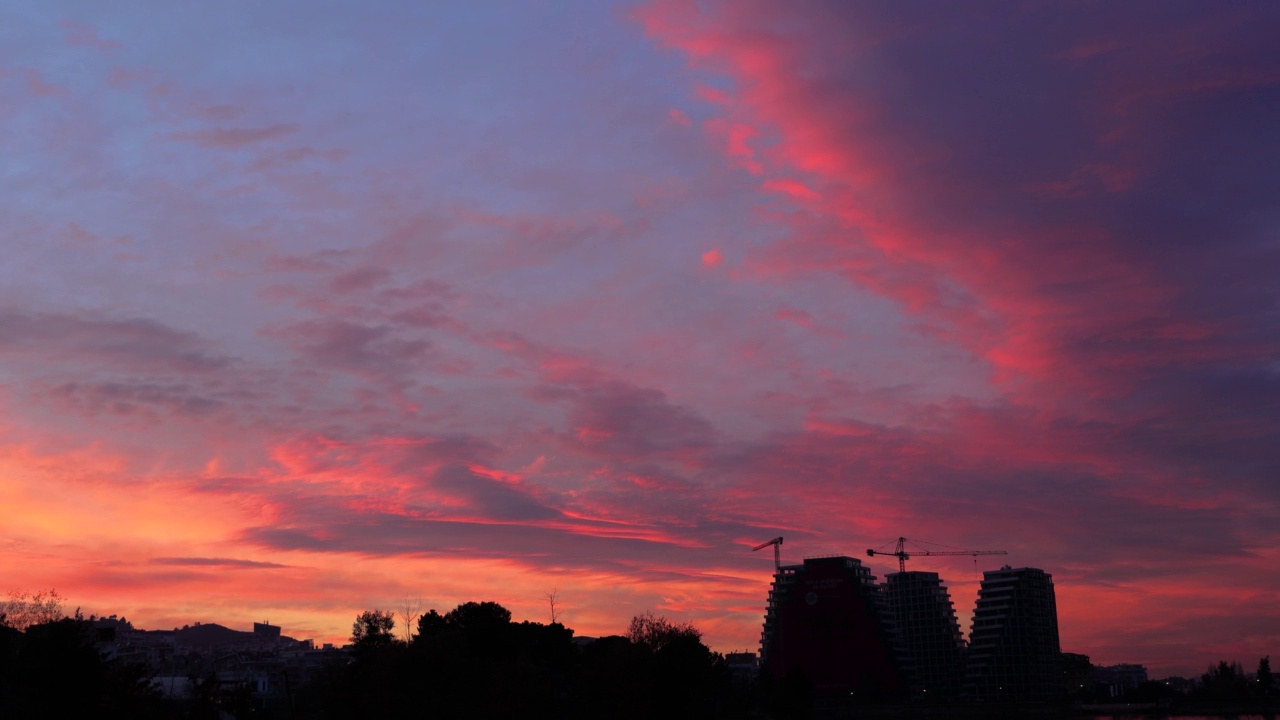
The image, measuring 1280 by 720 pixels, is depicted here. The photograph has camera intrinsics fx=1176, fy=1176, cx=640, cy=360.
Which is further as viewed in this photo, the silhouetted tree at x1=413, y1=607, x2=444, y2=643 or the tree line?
the silhouetted tree at x1=413, y1=607, x2=444, y2=643

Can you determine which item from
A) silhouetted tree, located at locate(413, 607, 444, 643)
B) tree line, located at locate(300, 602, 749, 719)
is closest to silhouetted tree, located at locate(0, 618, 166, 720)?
tree line, located at locate(300, 602, 749, 719)

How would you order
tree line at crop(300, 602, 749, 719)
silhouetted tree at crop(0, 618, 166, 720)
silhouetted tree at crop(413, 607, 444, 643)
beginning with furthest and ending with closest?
1. silhouetted tree at crop(413, 607, 444, 643)
2. tree line at crop(300, 602, 749, 719)
3. silhouetted tree at crop(0, 618, 166, 720)

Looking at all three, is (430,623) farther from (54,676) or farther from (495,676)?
(54,676)

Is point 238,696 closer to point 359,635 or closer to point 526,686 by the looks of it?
point 359,635

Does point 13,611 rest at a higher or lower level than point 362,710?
higher

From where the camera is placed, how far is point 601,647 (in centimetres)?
17200

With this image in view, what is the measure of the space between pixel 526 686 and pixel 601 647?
190 feet

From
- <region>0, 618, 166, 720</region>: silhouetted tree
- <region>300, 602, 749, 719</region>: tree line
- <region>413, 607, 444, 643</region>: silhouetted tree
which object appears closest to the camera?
<region>0, 618, 166, 720</region>: silhouetted tree

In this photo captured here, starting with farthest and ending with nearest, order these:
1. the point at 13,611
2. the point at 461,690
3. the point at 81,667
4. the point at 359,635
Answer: the point at 359,635
the point at 461,690
the point at 13,611
the point at 81,667

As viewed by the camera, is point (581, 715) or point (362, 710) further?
point (581, 715)

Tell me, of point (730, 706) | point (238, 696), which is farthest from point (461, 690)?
point (730, 706)

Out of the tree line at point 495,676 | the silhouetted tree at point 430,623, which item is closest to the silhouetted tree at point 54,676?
the tree line at point 495,676

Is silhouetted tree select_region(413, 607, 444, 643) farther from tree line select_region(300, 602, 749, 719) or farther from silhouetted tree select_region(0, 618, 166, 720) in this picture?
silhouetted tree select_region(0, 618, 166, 720)

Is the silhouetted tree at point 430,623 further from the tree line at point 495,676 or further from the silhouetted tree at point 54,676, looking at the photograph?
the silhouetted tree at point 54,676
